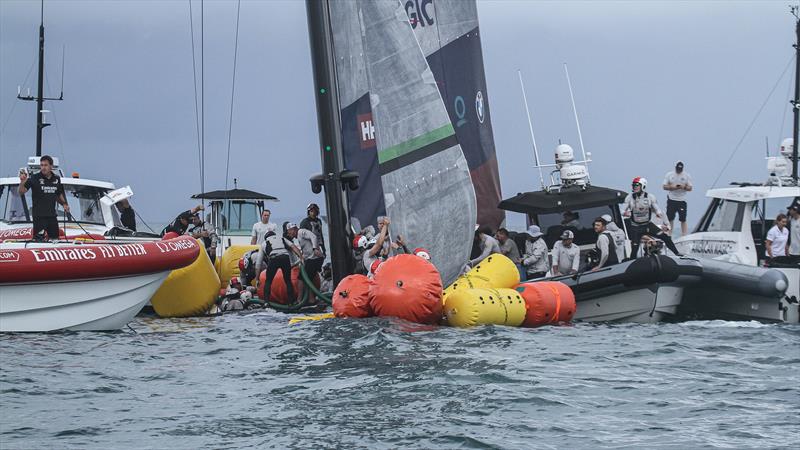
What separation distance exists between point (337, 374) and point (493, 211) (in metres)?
11.8

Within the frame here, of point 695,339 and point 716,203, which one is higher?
point 716,203

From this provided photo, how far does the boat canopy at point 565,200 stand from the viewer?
19188 millimetres

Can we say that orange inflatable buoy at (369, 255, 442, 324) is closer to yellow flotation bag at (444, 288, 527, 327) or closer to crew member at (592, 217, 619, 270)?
yellow flotation bag at (444, 288, 527, 327)

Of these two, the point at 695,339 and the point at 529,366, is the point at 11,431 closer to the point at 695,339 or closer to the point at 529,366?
the point at 529,366

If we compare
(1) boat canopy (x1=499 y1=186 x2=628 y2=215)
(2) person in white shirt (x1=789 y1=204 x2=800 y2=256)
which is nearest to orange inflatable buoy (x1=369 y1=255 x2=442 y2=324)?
(1) boat canopy (x1=499 y1=186 x2=628 y2=215)

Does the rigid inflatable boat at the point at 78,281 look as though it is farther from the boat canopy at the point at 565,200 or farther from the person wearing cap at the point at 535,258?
the boat canopy at the point at 565,200

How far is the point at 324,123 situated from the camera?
52.1 feet

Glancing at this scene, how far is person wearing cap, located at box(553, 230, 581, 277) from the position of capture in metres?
17.6

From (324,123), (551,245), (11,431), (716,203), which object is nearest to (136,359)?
(11,431)

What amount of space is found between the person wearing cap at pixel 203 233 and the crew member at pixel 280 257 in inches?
84.3

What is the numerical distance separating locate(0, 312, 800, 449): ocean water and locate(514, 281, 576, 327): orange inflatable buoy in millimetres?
193

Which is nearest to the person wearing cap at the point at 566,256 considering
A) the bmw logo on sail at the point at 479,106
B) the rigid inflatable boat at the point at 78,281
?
the rigid inflatable boat at the point at 78,281

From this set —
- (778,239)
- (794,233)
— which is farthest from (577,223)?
(794,233)

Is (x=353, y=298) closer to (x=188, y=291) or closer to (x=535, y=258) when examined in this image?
(x=188, y=291)
